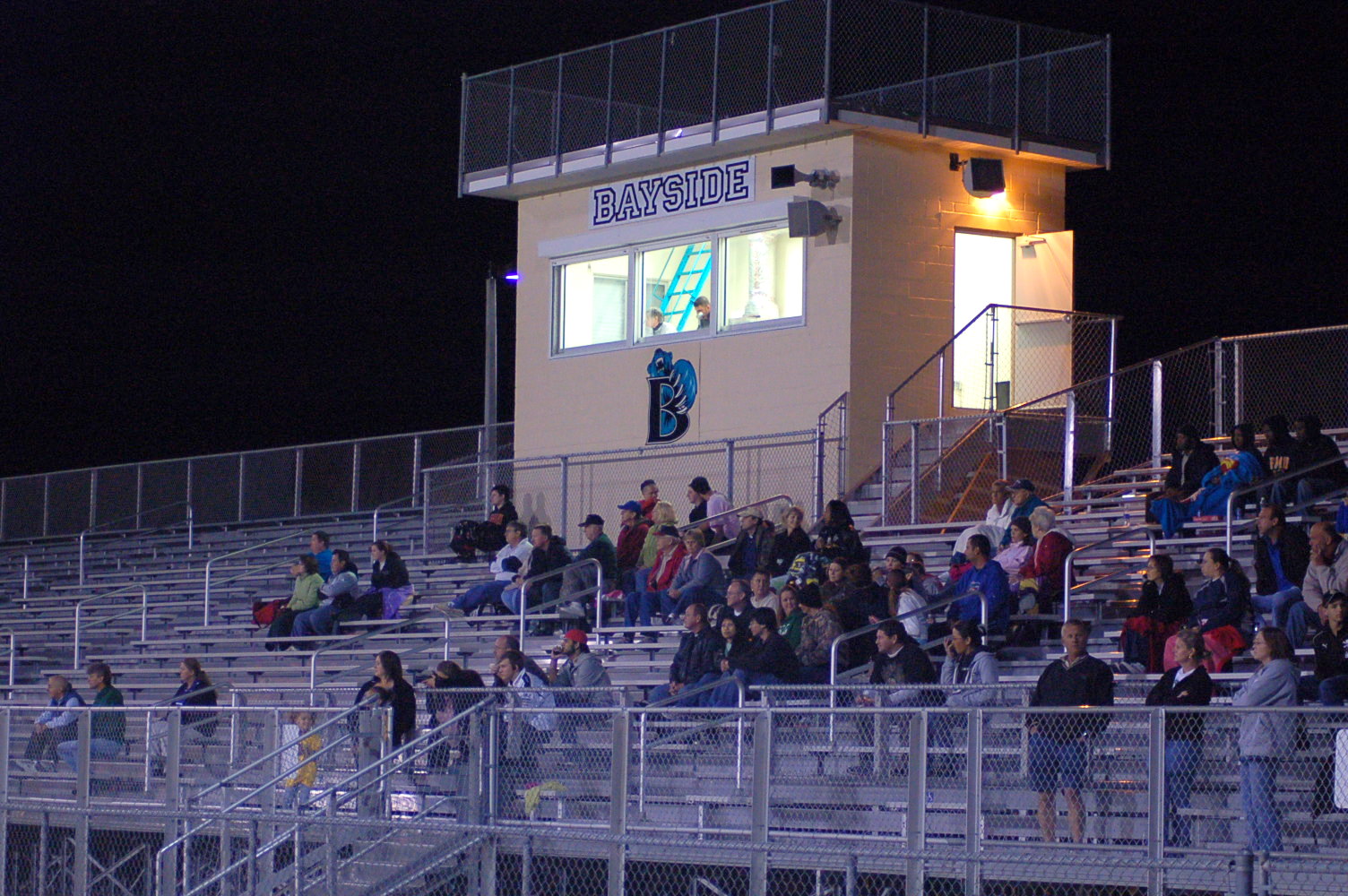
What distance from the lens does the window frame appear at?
796 inches

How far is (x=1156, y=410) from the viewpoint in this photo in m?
18.0

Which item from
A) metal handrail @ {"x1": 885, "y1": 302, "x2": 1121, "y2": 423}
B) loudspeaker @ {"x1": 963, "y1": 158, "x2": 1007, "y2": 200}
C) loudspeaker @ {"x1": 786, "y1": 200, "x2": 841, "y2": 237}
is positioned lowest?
metal handrail @ {"x1": 885, "y1": 302, "x2": 1121, "y2": 423}

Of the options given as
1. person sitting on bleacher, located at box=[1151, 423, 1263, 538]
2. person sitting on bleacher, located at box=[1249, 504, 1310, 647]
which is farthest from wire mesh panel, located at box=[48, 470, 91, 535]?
person sitting on bleacher, located at box=[1249, 504, 1310, 647]

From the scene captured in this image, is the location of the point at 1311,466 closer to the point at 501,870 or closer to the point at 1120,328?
the point at 501,870

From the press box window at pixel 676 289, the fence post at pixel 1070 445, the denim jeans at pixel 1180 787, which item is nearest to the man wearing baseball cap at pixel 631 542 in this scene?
the press box window at pixel 676 289

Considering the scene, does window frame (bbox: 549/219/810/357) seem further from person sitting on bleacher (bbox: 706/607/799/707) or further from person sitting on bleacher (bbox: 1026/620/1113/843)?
person sitting on bleacher (bbox: 1026/620/1113/843)

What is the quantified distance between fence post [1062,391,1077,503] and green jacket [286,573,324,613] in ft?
22.3

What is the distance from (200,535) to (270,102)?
1322 centimetres

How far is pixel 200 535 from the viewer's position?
26.3 metres

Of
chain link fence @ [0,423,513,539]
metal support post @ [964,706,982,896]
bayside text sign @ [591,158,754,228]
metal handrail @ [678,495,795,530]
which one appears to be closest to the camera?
metal support post @ [964,706,982,896]

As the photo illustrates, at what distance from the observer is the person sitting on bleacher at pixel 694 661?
1334cm

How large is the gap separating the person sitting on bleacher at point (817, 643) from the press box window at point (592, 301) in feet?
28.1

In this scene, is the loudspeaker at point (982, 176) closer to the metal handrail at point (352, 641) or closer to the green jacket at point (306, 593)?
the metal handrail at point (352, 641)

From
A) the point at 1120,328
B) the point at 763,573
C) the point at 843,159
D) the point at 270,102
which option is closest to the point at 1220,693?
the point at 763,573
